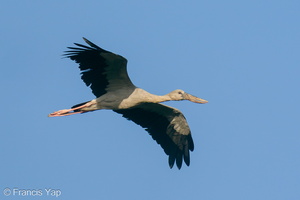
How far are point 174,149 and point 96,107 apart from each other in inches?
104

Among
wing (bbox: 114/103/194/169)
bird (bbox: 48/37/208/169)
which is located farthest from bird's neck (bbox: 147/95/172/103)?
wing (bbox: 114/103/194/169)

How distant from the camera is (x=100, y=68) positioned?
16734mm

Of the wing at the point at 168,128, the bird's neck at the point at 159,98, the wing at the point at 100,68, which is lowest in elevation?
the wing at the point at 168,128

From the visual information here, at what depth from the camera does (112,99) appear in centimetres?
1688

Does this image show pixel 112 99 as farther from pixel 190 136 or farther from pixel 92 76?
pixel 190 136

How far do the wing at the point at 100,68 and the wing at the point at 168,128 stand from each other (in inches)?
43.1

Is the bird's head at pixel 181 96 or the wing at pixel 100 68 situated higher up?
the wing at pixel 100 68

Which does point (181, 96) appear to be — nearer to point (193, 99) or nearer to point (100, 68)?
point (193, 99)

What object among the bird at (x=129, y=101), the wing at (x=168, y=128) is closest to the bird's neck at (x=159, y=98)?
the bird at (x=129, y=101)

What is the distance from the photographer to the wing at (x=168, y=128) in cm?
1784

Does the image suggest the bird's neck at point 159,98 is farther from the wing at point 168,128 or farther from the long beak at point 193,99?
the wing at point 168,128

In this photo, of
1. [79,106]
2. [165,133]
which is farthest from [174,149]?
[79,106]

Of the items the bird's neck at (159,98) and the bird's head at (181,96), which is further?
the bird's head at (181,96)

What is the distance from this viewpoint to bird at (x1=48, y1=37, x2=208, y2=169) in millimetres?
16500
